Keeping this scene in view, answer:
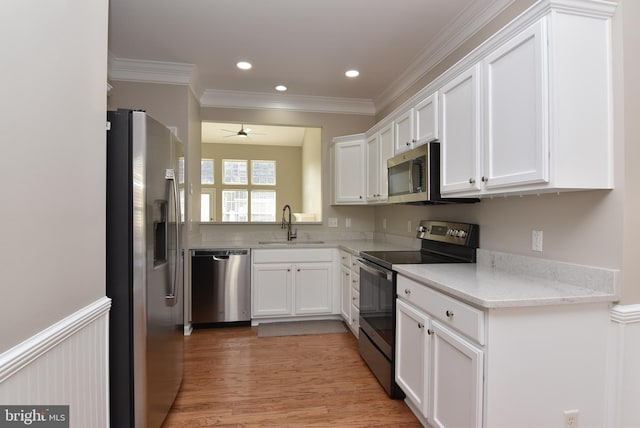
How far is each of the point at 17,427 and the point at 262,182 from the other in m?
8.22

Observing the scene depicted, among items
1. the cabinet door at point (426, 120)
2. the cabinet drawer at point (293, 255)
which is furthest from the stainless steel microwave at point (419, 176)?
the cabinet drawer at point (293, 255)

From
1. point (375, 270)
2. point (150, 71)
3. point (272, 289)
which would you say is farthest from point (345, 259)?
point (150, 71)

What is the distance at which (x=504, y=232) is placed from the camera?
2.15m

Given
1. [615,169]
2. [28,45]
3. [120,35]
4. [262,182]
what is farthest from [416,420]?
[262,182]

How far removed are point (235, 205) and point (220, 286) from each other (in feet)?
17.9

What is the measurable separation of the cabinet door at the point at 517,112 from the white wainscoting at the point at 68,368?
1945mm

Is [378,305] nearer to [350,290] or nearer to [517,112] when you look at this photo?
[350,290]

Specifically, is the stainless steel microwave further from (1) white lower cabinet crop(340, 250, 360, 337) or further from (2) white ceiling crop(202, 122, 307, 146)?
(2) white ceiling crop(202, 122, 307, 146)

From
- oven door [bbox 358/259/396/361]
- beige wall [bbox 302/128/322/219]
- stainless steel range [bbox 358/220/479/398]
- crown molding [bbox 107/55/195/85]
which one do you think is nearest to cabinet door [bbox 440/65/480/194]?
stainless steel range [bbox 358/220/479/398]

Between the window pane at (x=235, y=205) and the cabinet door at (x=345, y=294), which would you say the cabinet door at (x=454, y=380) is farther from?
the window pane at (x=235, y=205)

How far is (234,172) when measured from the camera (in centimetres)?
890

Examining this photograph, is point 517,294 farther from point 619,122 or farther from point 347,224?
point 347,224

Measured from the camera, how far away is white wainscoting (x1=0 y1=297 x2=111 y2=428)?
937 mm

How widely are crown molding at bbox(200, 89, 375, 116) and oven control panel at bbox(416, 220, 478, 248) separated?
2.05 m
